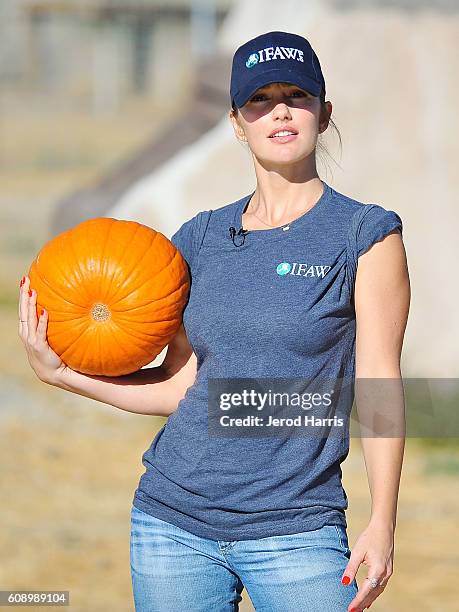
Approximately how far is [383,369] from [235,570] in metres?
0.56

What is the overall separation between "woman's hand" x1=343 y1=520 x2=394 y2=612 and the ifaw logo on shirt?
1.84 ft

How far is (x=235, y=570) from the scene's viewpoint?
2660 mm

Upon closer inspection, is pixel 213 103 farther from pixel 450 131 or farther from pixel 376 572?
pixel 376 572

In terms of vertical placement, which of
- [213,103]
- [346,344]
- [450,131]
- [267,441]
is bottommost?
[267,441]

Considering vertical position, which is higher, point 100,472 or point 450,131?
point 450,131

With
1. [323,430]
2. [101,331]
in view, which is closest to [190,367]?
[101,331]

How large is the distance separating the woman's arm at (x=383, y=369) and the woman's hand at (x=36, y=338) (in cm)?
80

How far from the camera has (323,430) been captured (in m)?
2.68

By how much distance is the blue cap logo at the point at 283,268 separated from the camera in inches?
106

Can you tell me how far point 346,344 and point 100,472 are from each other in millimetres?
4580

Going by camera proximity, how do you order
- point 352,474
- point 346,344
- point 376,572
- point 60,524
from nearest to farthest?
point 376,572 < point 346,344 < point 60,524 < point 352,474

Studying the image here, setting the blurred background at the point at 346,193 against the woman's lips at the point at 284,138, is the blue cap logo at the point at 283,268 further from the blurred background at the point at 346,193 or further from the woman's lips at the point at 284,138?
the blurred background at the point at 346,193

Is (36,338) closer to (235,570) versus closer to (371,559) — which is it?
(235,570)

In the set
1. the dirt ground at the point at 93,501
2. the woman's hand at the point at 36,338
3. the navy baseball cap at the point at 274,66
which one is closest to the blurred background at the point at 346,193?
the dirt ground at the point at 93,501
